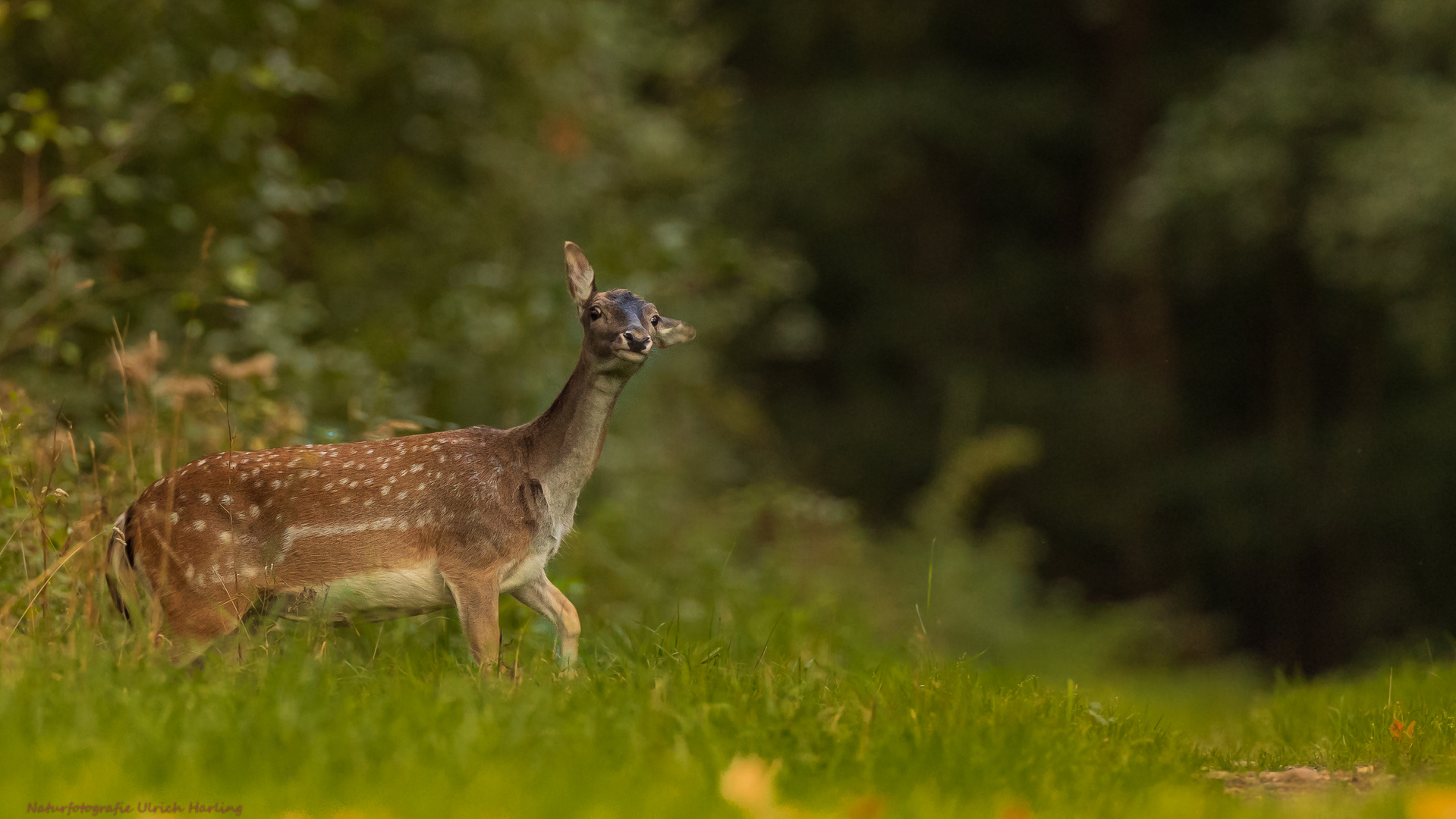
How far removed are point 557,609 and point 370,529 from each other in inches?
28.4

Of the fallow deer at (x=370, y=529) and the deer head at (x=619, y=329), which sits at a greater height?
the deer head at (x=619, y=329)

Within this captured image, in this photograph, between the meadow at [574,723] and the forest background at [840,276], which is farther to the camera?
the forest background at [840,276]

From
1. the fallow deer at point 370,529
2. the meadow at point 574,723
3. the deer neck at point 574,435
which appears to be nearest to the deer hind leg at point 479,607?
the fallow deer at point 370,529

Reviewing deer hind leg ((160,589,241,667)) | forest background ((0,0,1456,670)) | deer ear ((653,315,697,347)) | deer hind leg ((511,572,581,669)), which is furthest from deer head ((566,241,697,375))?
deer hind leg ((160,589,241,667))

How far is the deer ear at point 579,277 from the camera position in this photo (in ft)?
18.9

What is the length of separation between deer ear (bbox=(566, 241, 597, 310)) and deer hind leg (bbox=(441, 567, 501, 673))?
1082mm

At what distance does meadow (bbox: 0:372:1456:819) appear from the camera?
149 inches

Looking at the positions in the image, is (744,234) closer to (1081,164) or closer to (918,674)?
(1081,164)

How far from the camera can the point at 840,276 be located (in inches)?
904

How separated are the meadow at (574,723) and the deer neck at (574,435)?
0.63 m

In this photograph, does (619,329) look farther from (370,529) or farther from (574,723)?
(574,723)

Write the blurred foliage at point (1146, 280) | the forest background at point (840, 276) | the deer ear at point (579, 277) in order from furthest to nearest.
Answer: the blurred foliage at point (1146, 280) → the forest background at point (840, 276) → the deer ear at point (579, 277)

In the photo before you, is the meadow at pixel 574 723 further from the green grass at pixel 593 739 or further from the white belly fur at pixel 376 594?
the white belly fur at pixel 376 594

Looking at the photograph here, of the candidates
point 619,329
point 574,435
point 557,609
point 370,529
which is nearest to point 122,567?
point 370,529
